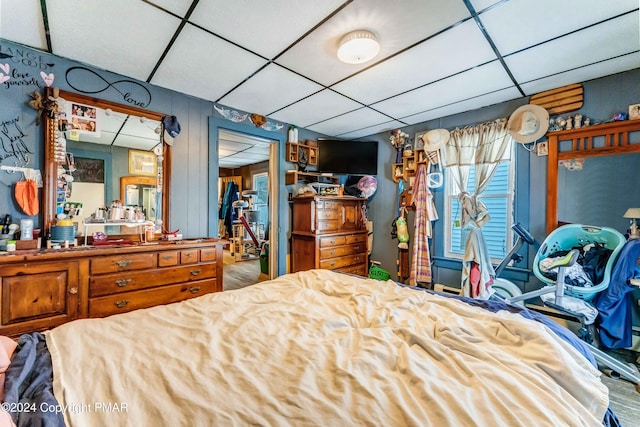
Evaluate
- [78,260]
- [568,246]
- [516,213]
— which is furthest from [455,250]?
[78,260]

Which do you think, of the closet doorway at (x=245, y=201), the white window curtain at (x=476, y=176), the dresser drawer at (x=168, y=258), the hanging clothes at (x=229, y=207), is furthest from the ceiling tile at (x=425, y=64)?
the hanging clothes at (x=229, y=207)

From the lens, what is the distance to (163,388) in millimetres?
767

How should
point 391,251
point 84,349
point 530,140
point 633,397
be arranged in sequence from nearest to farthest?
point 84,349 → point 633,397 → point 530,140 → point 391,251

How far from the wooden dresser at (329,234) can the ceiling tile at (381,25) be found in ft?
5.77

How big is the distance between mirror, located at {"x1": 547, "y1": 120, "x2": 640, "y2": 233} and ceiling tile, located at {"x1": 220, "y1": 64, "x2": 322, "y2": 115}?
2550mm

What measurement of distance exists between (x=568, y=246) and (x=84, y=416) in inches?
136

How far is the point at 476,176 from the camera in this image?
10.5 ft

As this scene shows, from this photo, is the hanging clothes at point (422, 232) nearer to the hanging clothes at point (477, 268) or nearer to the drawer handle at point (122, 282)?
the hanging clothes at point (477, 268)

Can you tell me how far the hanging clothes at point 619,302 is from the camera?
206cm

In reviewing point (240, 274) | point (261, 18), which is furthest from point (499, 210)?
point (240, 274)

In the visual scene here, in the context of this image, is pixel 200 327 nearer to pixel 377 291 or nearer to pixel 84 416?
pixel 84 416

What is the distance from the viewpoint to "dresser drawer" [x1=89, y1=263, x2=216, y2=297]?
203 cm

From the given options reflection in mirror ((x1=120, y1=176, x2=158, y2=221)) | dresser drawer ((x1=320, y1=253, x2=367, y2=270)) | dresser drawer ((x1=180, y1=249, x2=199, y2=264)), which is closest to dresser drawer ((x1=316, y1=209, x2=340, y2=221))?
dresser drawer ((x1=320, y1=253, x2=367, y2=270))

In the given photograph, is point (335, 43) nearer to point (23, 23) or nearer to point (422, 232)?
point (23, 23)
